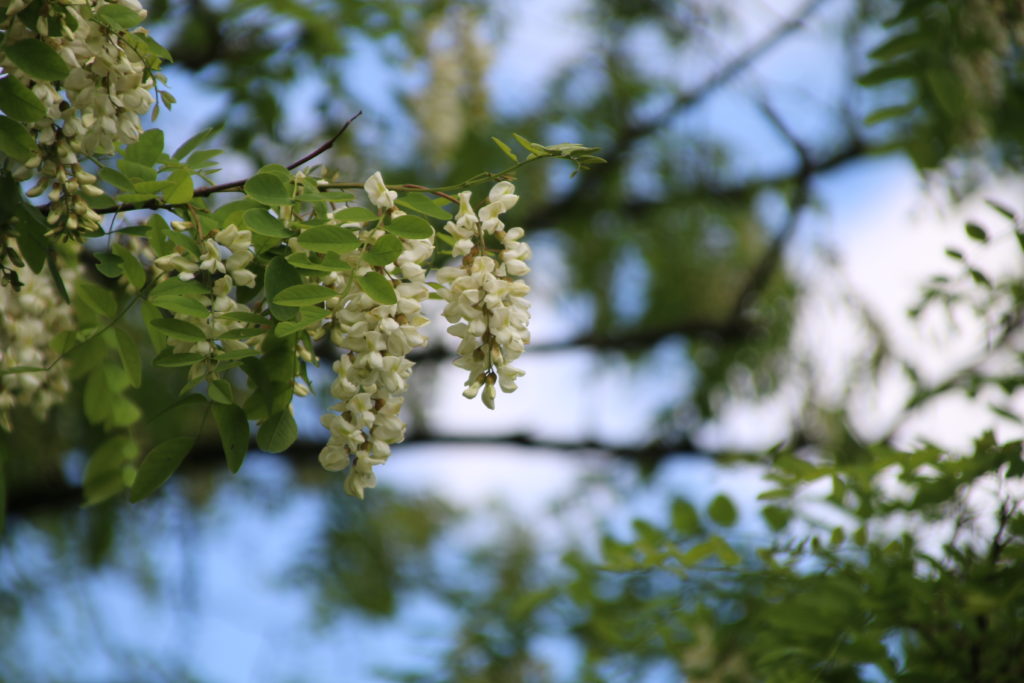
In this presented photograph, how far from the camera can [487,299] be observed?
102 centimetres

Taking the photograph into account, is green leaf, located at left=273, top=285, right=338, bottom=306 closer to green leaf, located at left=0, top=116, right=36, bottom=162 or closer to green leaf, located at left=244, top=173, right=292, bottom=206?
green leaf, located at left=244, top=173, right=292, bottom=206

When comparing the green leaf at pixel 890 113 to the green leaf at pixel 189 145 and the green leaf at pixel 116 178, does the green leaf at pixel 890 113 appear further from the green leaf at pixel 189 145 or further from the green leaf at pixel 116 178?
the green leaf at pixel 116 178

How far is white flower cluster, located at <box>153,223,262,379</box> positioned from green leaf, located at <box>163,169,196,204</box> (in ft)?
0.11

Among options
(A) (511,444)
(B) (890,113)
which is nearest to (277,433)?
(B) (890,113)

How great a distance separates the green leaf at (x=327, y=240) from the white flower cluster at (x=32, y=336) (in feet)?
1.70

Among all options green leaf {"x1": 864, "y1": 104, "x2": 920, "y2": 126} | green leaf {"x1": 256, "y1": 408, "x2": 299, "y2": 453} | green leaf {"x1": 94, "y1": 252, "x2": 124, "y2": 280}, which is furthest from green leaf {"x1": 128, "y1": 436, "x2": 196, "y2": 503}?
green leaf {"x1": 864, "y1": 104, "x2": 920, "y2": 126}

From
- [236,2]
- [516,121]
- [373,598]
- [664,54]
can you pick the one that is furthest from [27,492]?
[664,54]

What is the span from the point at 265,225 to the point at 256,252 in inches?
2.7

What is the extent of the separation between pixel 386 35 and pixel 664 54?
5.37 feet

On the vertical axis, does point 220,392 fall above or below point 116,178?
A: below

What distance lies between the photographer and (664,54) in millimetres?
4129

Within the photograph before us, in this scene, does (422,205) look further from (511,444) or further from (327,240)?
(511,444)

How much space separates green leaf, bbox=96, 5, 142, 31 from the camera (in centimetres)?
103

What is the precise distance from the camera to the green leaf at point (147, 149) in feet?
3.89
